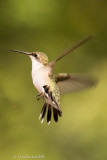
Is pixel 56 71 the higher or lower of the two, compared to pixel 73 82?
higher

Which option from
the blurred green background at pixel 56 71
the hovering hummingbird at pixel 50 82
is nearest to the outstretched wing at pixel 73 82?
the hovering hummingbird at pixel 50 82

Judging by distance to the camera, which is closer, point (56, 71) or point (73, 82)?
point (73, 82)

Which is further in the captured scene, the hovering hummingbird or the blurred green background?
the blurred green background

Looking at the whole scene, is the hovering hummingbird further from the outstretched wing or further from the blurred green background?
the blurred green background

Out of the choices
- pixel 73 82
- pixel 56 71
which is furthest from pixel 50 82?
pixel 56 71

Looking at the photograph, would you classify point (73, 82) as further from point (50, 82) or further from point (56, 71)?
point (56, 71)

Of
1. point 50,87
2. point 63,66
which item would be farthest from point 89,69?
point 50,87

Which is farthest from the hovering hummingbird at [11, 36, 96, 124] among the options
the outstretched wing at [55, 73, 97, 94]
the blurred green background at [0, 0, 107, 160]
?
the blurred green background at [0, 0, 107, 160]
